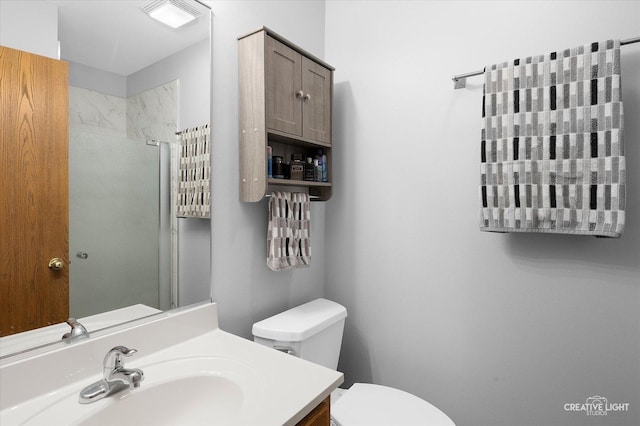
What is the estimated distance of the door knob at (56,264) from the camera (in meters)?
0.87

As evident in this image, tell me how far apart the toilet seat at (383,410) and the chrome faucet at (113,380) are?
0.70 meters

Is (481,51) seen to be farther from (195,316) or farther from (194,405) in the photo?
(194,405)

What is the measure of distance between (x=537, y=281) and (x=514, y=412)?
0.55 meters

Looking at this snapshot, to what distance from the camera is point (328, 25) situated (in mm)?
1854

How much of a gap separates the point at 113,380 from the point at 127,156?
0.61 meters

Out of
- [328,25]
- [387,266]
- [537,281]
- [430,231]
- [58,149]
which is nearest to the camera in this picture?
[58,149]

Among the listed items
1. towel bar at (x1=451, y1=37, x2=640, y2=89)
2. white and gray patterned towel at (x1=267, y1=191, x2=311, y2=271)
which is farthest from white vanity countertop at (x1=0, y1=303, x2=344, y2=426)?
towel bar at (x1=451, y1=37, x2=640, y2=89)

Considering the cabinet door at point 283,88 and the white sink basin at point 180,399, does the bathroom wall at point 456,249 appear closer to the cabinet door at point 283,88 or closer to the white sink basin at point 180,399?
the cabinet door at point 283,88

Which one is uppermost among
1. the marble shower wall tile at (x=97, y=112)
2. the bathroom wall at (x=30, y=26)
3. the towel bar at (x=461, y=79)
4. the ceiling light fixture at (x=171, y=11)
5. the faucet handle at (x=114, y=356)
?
the ceiling light fixture at (x=171, y=11)

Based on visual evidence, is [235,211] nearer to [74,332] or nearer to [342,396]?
[74,332]

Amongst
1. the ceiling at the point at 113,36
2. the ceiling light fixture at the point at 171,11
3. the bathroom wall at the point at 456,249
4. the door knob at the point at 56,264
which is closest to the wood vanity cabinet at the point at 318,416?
Result: the door knob at the point at 56,264

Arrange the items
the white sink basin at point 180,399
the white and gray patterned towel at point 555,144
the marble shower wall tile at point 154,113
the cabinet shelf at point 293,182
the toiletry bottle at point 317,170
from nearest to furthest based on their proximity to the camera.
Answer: the white sink basin at point 180,399
the marble shower wall tile at point 154,113
the white and gray patterned towel at point 555,144
the cabinet shelf at point 293,182
the toiletry bottle at point 317,170

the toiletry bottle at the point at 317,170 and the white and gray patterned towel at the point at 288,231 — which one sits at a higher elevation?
the toiletry bottle at the point at 317,170

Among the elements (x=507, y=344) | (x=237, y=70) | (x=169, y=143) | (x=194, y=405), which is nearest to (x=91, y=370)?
(x=194, y=405)
